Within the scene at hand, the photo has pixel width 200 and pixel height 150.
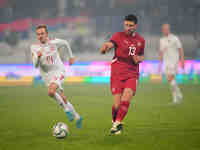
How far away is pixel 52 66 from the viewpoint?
8.70 m

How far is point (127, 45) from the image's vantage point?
25.9ft

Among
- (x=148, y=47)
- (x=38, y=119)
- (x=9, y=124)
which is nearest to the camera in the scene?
(x=9, y=124)

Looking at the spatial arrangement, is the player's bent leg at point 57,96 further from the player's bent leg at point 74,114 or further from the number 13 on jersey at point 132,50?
the number 13 on jersey at point 132,50

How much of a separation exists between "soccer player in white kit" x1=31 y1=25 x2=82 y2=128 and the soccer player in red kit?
1033 mm

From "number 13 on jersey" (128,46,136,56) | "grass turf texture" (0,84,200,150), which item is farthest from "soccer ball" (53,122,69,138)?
"number 13 on jersey" (128,46,136,56)

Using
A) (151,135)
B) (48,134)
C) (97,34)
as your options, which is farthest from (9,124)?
(97,34)

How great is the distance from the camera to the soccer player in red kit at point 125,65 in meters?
7.83

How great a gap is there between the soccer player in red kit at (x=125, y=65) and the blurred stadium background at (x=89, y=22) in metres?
17.0

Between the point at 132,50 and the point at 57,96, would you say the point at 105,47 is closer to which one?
the point at 132,50

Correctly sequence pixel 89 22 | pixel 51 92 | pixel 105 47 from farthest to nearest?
pixel 89 22 → pixel 51 92 → pixel 105 47

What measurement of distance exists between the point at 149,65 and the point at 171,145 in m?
15.6

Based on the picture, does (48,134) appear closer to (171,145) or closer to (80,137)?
(80,137)

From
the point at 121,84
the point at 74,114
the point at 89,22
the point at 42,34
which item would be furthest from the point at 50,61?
the point at 89,22

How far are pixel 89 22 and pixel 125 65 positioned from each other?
18873 mm
